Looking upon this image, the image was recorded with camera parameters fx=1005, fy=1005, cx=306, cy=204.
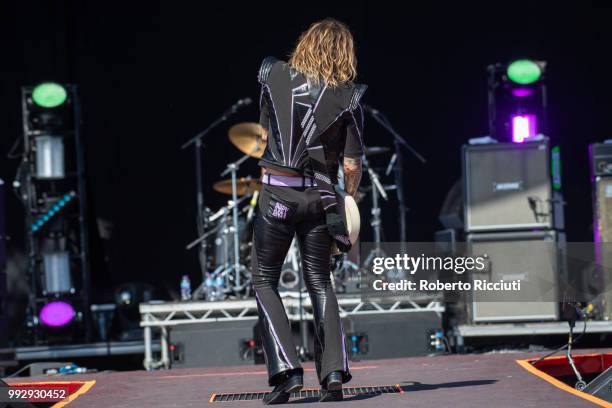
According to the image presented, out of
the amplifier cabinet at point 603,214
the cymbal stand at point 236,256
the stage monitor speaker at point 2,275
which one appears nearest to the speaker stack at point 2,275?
the stage monitor speaker at point 2,275

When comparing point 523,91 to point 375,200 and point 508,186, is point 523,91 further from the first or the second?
point 375,200

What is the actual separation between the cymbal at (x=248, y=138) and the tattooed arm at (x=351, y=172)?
15.0 ft

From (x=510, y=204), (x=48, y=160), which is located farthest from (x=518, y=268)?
(x=48, y=160)

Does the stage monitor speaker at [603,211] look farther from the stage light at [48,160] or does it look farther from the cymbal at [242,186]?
the stage light at [48,160]

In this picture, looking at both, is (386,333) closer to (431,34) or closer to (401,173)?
(401,173)

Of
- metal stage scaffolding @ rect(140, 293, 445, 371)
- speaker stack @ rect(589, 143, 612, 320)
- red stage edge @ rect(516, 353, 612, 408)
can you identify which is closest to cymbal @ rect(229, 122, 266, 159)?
metal stage scaffolding @ rect(140, 293, 445, 371)

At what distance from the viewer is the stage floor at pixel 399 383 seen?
3539 millimetres

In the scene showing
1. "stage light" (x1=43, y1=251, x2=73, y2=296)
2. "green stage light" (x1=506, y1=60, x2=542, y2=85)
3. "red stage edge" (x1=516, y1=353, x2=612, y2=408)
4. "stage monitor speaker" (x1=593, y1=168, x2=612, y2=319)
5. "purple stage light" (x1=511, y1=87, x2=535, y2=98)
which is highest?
"green stage light" (x1=506, y1=60, x2=542, y2=85)

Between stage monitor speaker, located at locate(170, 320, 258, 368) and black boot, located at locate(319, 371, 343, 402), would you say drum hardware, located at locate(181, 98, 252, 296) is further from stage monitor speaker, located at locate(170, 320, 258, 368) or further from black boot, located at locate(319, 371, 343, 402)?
black boot, located at locate(319, 371, 343, 402)

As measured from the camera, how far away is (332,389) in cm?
365

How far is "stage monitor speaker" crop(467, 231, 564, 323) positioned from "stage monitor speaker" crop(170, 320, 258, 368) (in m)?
1.52

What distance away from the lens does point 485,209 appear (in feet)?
A: 23.6

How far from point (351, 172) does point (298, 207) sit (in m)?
0.24

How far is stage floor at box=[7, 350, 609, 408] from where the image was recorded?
11.6ft
